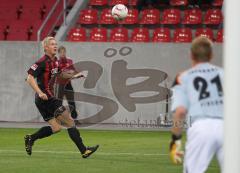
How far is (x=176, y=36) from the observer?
23.6 m

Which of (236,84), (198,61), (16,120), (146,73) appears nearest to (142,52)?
(146,73)

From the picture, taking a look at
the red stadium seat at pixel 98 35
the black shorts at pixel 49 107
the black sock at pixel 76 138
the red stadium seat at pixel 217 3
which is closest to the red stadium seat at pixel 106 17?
the red stadium seat at pixel 98 35

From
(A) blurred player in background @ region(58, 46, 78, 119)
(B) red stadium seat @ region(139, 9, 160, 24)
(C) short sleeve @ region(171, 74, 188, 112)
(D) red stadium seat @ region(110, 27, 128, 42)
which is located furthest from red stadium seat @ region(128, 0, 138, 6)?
(C) short sleeve @ region(171, 74, 188, 112)

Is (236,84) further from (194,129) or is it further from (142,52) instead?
(142,52)

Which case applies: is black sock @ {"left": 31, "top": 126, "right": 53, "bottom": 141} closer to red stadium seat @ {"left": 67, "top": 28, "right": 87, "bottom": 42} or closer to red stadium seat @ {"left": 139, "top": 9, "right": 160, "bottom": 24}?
red stadium seat @ {"left": 67, "top": 28, "right": 87, "bottom": 42}

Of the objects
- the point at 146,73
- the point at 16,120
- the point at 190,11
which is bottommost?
the point at 16,120

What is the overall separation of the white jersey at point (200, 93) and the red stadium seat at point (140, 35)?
1627 cm

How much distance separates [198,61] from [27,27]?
19.5m

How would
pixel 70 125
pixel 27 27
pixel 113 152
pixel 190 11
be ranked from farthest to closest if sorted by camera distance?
1. pixel 27 27
2. pixel 190 11
3. pixel 113 152
4. pixel 70 125

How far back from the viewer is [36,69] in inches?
536

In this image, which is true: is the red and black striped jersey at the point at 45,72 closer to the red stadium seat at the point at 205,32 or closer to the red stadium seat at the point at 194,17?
the red stadium seat at the point at 205,32

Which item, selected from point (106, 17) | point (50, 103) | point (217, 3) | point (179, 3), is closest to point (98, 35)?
point (106, 17)

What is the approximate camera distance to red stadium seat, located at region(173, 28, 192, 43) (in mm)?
23411

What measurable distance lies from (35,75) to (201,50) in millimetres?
6547
